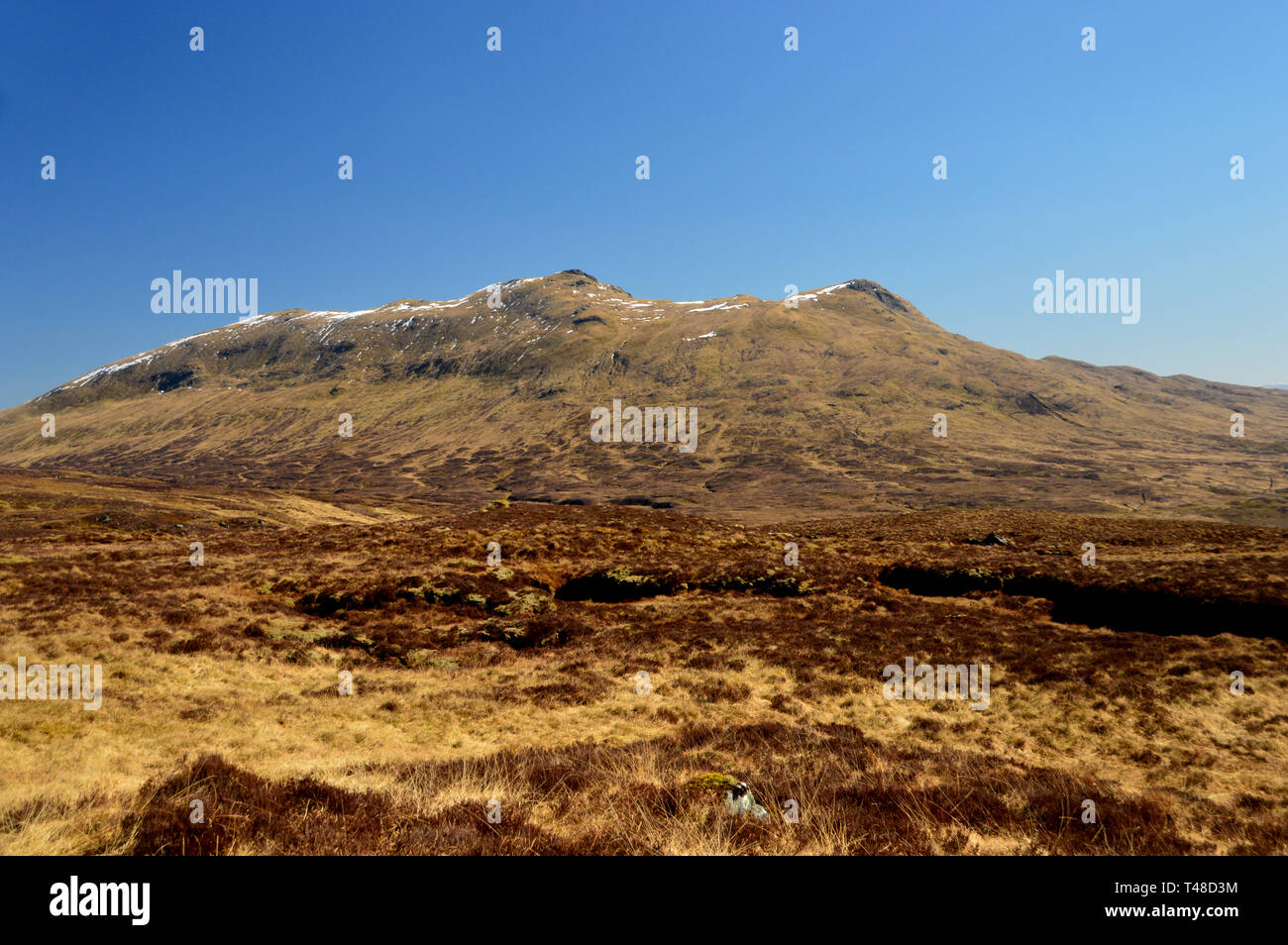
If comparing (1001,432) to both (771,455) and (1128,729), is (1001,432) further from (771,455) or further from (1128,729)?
(1128,729)

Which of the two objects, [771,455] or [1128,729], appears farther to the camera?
[771,455]

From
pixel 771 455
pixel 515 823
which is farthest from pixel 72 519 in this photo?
pixel 771 455

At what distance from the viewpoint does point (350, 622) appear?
77.6 ft

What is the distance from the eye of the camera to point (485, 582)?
2920cm

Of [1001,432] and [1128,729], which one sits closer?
[1128,729]
